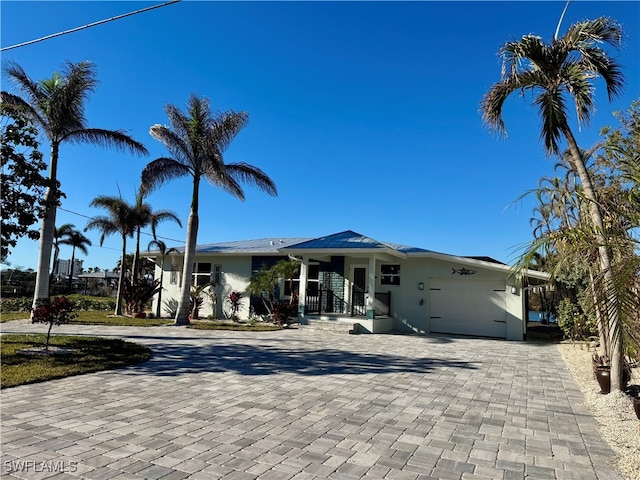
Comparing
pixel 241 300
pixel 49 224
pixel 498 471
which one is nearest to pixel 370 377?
pixel 498 471

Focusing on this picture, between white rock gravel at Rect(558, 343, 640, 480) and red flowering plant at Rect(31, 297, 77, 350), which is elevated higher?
red flowering plant at Rect(31, 297, 77, 350)

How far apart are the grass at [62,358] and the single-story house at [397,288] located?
757 cm

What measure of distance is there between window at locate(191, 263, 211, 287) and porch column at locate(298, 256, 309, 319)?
5.89 metres

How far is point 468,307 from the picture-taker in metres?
15.0

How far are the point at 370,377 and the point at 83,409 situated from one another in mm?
4468

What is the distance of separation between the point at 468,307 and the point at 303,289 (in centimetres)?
633

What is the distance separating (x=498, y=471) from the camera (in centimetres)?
344

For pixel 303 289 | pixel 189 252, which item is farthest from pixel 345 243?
pixel 189 252

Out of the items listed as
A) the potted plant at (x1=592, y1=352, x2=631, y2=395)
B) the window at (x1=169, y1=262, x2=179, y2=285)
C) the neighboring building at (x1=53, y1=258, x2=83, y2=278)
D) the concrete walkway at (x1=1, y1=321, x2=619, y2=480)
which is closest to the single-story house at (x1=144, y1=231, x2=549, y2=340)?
the window at (x1=169, y1=262, x2=179, y2=285)

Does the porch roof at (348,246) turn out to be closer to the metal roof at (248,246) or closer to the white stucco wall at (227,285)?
the metal roof at (248,246)

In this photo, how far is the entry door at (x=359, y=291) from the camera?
1619 cm

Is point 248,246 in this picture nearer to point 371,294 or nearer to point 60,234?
point 371,294

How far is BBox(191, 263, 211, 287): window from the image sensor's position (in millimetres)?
19344

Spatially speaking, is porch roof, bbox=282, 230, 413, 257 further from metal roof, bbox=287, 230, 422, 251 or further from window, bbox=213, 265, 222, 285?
window, bbox=213, 265, 222, 285
